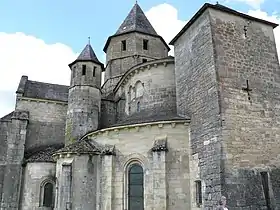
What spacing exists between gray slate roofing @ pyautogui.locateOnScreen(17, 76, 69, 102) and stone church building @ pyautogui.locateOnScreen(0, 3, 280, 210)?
421 centimetres

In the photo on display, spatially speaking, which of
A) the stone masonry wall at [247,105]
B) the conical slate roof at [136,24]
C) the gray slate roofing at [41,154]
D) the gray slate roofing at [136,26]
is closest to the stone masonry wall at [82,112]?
the gray slate roofing at [41,154]

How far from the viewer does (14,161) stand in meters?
18.5

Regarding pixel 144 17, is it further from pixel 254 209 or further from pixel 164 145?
pixel 254 209

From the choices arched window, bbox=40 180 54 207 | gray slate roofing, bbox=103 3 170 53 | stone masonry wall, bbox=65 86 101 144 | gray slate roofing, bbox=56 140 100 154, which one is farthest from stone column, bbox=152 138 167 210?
gray slate roofing, bbox=103 3 170 53

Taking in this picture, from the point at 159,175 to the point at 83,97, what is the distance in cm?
879

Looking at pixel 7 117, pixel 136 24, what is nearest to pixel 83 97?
pixel 7 117

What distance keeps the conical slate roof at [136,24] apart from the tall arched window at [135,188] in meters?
14.4

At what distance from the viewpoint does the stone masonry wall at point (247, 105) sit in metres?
Answer: 10.9

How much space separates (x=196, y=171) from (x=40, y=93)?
14.3 meters

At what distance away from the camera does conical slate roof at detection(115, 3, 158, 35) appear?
2517cm

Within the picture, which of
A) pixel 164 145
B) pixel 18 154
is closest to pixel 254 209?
pixel 164 145

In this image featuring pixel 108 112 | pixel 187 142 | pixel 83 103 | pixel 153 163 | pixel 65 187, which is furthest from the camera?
pixel 108 112

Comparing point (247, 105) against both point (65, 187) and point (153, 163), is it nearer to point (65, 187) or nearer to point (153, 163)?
point (153, 163)

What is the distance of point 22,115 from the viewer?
2034 cm
